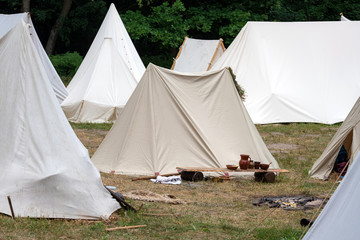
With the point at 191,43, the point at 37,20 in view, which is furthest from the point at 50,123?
the point at 37,20

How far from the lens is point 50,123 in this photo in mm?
6539

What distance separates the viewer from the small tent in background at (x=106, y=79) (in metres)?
15.8

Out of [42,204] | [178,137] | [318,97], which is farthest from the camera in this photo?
[318,97]

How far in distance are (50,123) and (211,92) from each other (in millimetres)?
3912

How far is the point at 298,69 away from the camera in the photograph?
1775cm

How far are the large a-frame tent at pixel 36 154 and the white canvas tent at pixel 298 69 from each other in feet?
34.0

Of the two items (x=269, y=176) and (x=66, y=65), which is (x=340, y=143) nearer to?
(x=269, y=176)

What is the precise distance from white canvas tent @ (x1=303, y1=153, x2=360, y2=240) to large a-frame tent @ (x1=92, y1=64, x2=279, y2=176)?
457 centimetres

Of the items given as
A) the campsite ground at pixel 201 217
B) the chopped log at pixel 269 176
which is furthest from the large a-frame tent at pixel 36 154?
the chopped log at pixel 269 176

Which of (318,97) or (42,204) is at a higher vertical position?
(318,97)

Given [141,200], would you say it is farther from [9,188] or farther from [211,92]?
[211,92]

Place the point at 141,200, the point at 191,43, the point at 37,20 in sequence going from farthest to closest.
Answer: the point at 37,20, the point at 191,43, the point at 141,200

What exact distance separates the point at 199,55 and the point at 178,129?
11.6 meters

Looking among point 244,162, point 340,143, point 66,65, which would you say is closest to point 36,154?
point 244,162
